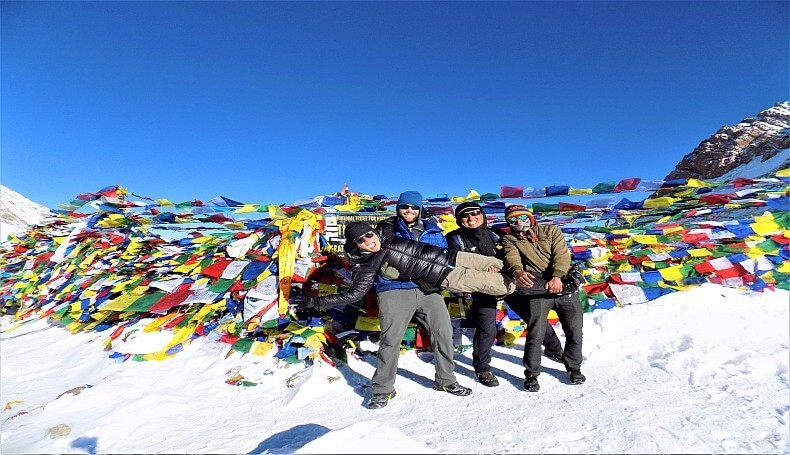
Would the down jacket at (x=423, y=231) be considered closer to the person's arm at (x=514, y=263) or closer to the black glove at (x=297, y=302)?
the person's arm at (x=514, y=263)

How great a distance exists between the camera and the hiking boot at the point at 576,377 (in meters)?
3.32

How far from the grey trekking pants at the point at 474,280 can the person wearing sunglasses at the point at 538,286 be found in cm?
13

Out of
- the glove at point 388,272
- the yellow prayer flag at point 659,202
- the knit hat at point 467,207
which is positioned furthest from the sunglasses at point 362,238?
the yellow prayer flag at point 659,202

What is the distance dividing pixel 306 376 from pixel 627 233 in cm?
515

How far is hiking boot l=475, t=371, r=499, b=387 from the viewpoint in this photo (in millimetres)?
3375

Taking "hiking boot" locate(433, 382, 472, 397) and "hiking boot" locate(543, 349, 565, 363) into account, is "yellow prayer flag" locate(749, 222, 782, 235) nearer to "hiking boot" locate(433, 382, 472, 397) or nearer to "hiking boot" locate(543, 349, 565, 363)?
"hiking boot" locate(543, 349, 565, 363)

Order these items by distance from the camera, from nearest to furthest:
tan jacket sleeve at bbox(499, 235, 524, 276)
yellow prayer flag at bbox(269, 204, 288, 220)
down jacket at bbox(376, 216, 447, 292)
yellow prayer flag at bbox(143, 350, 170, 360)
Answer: tan jacket sleeve at bbox(499, 235, 524, 276) < down jacket at bbox(376, 216, 447, 292) < yellow prayer flag at bbox(143, 350, 170, 360) < yellow prayer flag at bbox(269, 204, 288, 220)

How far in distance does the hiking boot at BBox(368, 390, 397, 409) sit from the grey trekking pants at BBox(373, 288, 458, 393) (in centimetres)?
4

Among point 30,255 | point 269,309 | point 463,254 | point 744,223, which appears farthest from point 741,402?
point 30,255

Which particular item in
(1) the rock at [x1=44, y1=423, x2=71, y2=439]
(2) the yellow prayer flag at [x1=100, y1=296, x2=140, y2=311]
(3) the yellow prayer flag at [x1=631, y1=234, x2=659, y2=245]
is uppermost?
(3) the yellow prayer flag at [x1=631, y1=234, x2=659, y2=245]

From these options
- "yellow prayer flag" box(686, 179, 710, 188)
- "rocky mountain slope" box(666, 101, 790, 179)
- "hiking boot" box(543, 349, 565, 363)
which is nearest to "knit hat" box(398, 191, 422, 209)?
"hiking boot" box(543, 349, 565, 363)

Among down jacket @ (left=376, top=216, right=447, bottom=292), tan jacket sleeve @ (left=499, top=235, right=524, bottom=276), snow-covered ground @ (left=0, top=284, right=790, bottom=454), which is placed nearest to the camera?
snow-covered ground @ (left=0, top=284, right=790, bottom=454)

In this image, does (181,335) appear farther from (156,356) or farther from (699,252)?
(699,252)

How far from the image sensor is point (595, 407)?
2820 millimetres
